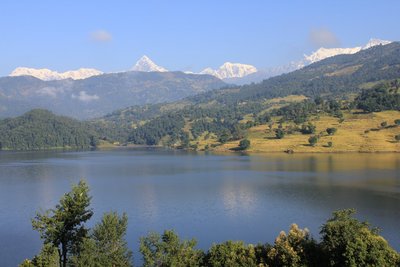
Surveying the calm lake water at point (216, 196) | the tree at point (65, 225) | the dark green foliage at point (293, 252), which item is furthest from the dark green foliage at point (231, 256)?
the calm lake water at point (216, 196)

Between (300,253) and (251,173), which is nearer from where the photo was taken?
(300,253)

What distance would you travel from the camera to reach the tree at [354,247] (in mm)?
40750

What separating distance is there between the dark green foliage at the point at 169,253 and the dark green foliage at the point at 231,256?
1.74m

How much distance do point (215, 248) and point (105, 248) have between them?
13.1 m

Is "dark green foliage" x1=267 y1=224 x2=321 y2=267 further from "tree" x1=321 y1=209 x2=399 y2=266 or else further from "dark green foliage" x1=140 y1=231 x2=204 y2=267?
"dark green foliage" x1=140 y1=231 x2=204 y2=267

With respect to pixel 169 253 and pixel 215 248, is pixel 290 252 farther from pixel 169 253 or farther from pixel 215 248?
pixel 169 253

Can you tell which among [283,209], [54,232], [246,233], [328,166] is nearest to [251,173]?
[328,166]

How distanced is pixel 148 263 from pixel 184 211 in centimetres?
4664

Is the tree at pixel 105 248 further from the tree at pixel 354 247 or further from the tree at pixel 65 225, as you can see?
the tree at pixel 354 247

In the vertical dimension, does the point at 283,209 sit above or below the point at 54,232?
below

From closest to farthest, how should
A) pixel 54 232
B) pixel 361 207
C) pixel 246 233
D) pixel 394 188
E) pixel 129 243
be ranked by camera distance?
pixel 54 232
pixel 129 243
pixel 246 233
pixel 361 207
pixel 394 188

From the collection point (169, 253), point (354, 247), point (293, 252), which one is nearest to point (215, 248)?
point (169, 253)

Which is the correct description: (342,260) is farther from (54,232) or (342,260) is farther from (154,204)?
(154,204)

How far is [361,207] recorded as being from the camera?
93.5m
